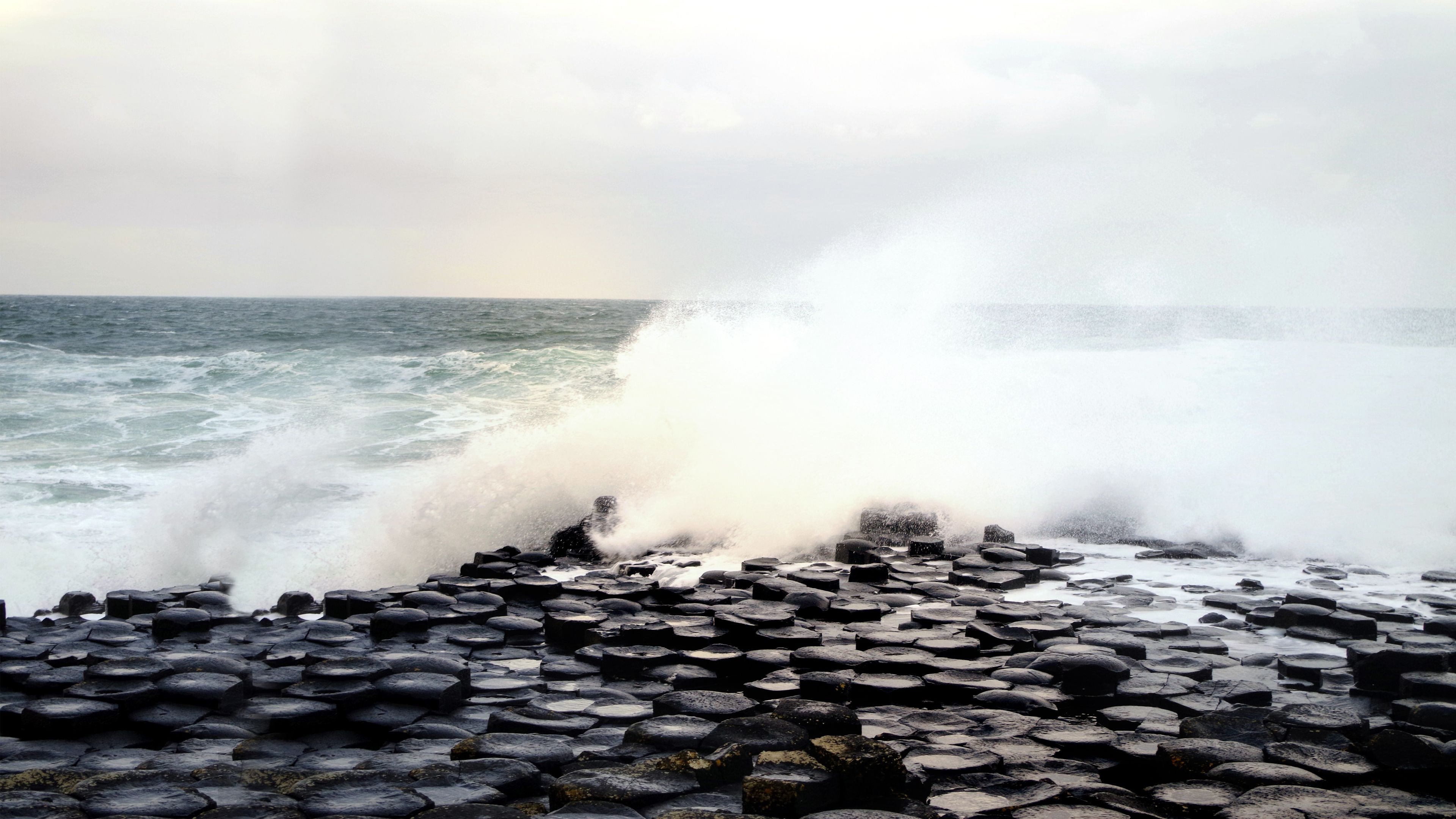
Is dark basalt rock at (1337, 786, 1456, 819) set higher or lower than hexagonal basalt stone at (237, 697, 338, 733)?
higher

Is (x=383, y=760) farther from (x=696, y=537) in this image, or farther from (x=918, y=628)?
(x=696, y=537)

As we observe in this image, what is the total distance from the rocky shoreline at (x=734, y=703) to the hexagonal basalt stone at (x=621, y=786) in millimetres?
11

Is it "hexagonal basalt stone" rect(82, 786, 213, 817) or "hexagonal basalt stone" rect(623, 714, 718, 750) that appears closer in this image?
"hexagonal basalt stone" rect(82, 786, 213, 817)

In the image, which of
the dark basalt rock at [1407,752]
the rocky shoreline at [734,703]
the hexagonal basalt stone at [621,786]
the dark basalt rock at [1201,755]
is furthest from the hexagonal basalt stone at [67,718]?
the dark basalt rock at [1407,752]

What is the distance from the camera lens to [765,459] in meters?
9.76

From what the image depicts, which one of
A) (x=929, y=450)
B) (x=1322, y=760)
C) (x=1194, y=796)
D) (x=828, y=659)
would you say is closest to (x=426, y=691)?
(x=828, y=659)

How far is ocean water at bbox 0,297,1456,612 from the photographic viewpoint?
8602mm

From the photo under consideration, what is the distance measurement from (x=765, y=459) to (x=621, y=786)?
6521 mm

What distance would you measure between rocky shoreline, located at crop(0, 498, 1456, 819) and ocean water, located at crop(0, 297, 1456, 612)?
1.89 meters

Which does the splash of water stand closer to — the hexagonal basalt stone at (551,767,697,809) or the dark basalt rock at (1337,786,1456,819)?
the hexagonal basalt stone at (551,767,697,809)

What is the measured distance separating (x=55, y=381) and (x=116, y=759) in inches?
791

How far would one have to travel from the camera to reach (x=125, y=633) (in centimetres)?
561

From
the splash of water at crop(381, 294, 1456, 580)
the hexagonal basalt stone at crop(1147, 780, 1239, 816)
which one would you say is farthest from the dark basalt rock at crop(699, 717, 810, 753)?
the splash of water at crop(381, 294, 1456, 580)

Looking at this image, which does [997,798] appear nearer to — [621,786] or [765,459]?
[621,786]
